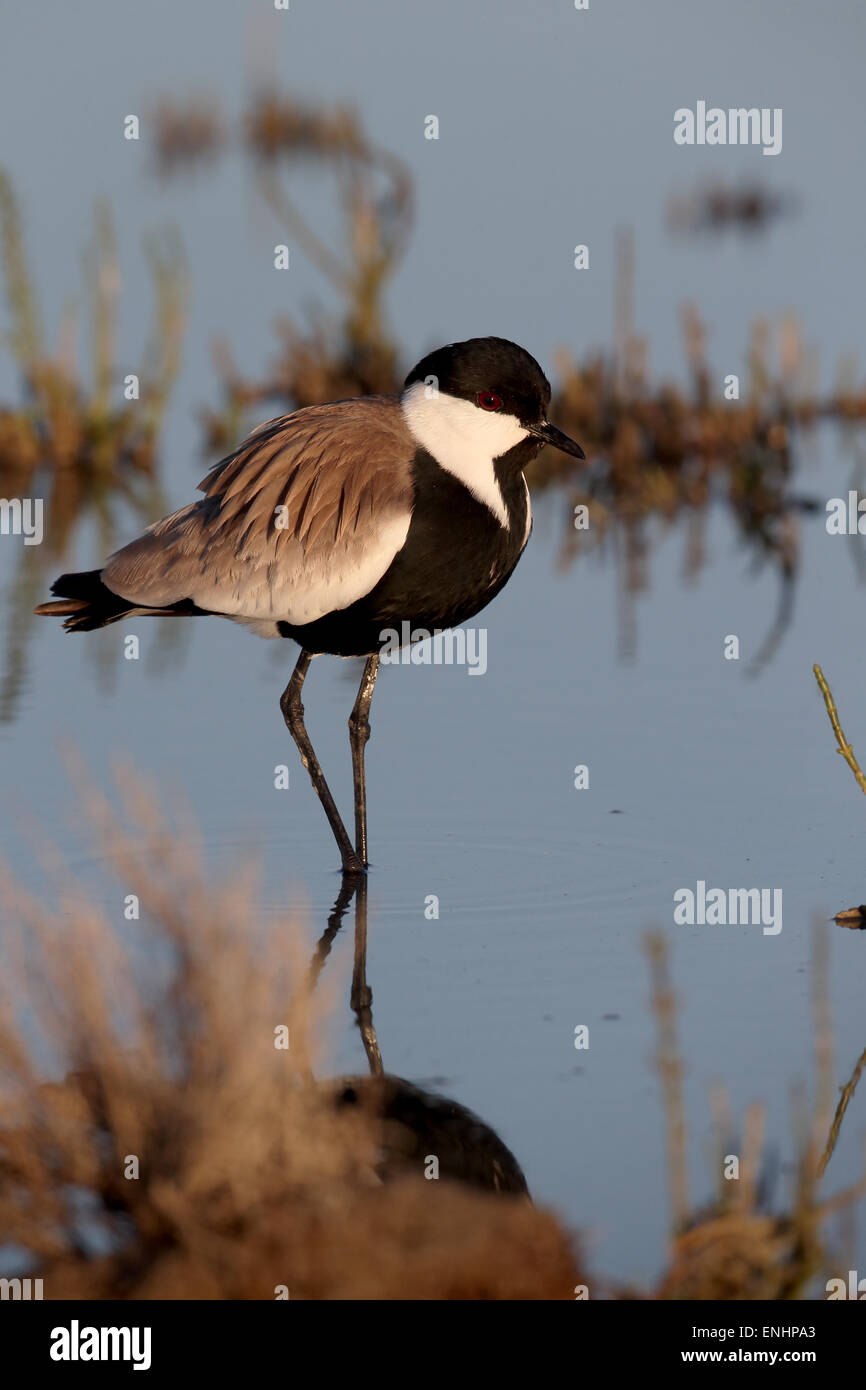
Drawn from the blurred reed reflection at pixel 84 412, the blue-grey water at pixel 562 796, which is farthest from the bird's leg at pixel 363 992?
the blurred reed reflection at pixel 84 412

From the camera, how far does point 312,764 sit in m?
7.46

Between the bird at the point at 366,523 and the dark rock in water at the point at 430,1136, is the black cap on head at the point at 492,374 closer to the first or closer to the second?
the bird at the point at 366,523

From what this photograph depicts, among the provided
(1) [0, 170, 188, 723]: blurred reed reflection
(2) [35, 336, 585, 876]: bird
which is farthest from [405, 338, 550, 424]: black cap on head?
(1) [0, 170, 188, 723]: blurred reed reflection

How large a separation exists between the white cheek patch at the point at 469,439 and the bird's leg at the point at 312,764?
0.91 meters

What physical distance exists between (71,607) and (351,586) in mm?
1193

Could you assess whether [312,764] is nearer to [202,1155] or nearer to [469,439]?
[469,439]

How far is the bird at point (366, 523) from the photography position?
6980 millimetres

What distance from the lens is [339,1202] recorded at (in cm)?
438

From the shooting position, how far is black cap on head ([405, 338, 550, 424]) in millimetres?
7113

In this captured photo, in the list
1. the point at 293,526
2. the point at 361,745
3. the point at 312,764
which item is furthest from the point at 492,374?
the point at 312,764

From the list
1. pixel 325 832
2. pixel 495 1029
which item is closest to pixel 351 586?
pixel 325 832

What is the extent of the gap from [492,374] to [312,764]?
150cm

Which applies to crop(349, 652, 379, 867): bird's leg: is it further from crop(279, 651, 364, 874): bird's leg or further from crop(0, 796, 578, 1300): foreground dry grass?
crop(0, 796, 578, 1300): foreground dry grass

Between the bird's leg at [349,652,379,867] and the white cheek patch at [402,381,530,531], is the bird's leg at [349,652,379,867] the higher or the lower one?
the lower one
